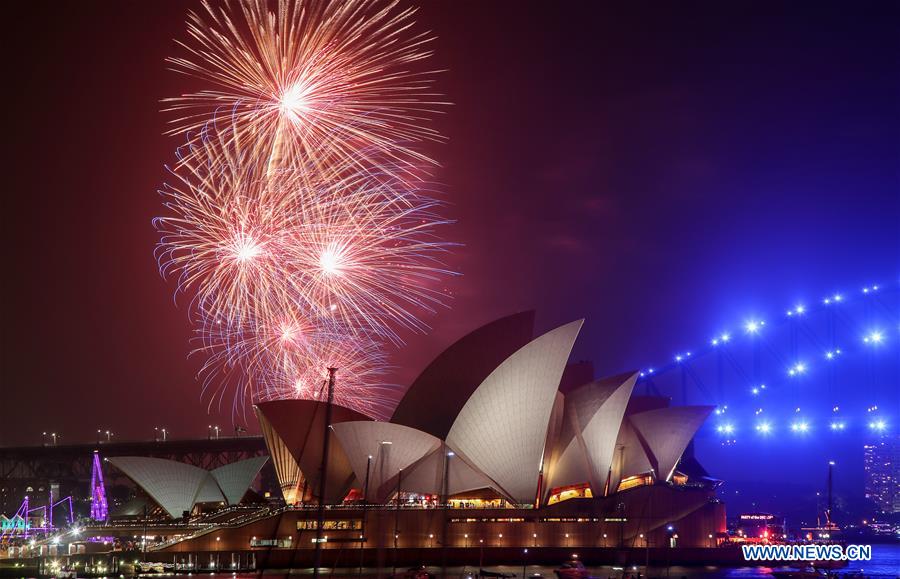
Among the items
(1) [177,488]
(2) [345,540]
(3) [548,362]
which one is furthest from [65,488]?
(3) [548,362]

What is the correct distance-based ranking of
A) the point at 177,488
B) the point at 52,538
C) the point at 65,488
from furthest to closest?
the point at 65,488 → the point at 177,488 → the point at 52,538

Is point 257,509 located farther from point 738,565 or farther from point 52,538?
point 738,565

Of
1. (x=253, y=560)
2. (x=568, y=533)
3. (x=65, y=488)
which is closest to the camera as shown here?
(x=253, y=560)

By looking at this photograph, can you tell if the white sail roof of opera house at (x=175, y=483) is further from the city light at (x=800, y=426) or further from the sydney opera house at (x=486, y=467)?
the city light at (x=800, y=426)

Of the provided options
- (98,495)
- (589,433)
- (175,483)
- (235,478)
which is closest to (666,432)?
(589,433)

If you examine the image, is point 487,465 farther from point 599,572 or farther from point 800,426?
point 800,426

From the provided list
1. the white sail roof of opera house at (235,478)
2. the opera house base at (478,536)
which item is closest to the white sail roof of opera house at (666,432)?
the opera house base at (478,536)

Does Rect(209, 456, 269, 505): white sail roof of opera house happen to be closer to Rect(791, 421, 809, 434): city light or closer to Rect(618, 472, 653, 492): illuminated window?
Rect(618, 472, 653, 492): illuminated window

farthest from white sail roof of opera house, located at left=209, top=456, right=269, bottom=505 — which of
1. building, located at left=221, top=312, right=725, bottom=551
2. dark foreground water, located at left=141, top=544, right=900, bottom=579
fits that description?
dark foreground water, located at left=141, top=544, right=900, bottom=579
